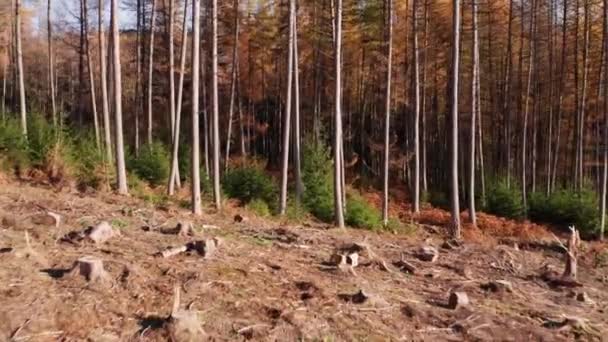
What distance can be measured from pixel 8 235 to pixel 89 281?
164cm

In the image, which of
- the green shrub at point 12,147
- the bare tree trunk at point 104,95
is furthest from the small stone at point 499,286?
the green shrub at point 12,147

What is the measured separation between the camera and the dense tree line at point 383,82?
61.4 ft

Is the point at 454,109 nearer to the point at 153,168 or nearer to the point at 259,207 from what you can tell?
the point at 259,207

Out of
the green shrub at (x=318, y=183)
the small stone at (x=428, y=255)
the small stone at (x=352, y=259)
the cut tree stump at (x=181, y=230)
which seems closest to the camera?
the small stone at (x=352, y=259)

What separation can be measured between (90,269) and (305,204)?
12.7m

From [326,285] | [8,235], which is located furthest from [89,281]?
[326,285]

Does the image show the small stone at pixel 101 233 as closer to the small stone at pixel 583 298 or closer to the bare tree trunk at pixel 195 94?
the small stone at pixel 583 298

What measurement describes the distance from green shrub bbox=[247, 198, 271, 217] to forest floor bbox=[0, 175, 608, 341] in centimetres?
797

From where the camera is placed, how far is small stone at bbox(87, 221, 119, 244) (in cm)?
615

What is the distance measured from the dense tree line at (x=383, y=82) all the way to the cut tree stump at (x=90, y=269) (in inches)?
381

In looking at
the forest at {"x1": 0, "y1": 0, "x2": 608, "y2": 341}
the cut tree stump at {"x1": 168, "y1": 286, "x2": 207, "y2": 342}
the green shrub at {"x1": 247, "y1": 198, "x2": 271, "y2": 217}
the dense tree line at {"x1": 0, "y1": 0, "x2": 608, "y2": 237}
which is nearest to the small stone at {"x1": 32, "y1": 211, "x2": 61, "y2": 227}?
the forest at {"x1": 0, "y1": 0, "x2": 608, "y2": 341}

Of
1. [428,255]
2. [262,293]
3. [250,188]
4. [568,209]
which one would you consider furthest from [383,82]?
[262,293]

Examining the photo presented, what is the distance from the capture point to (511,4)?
2408 centimetres

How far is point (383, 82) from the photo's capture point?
2609 cm
